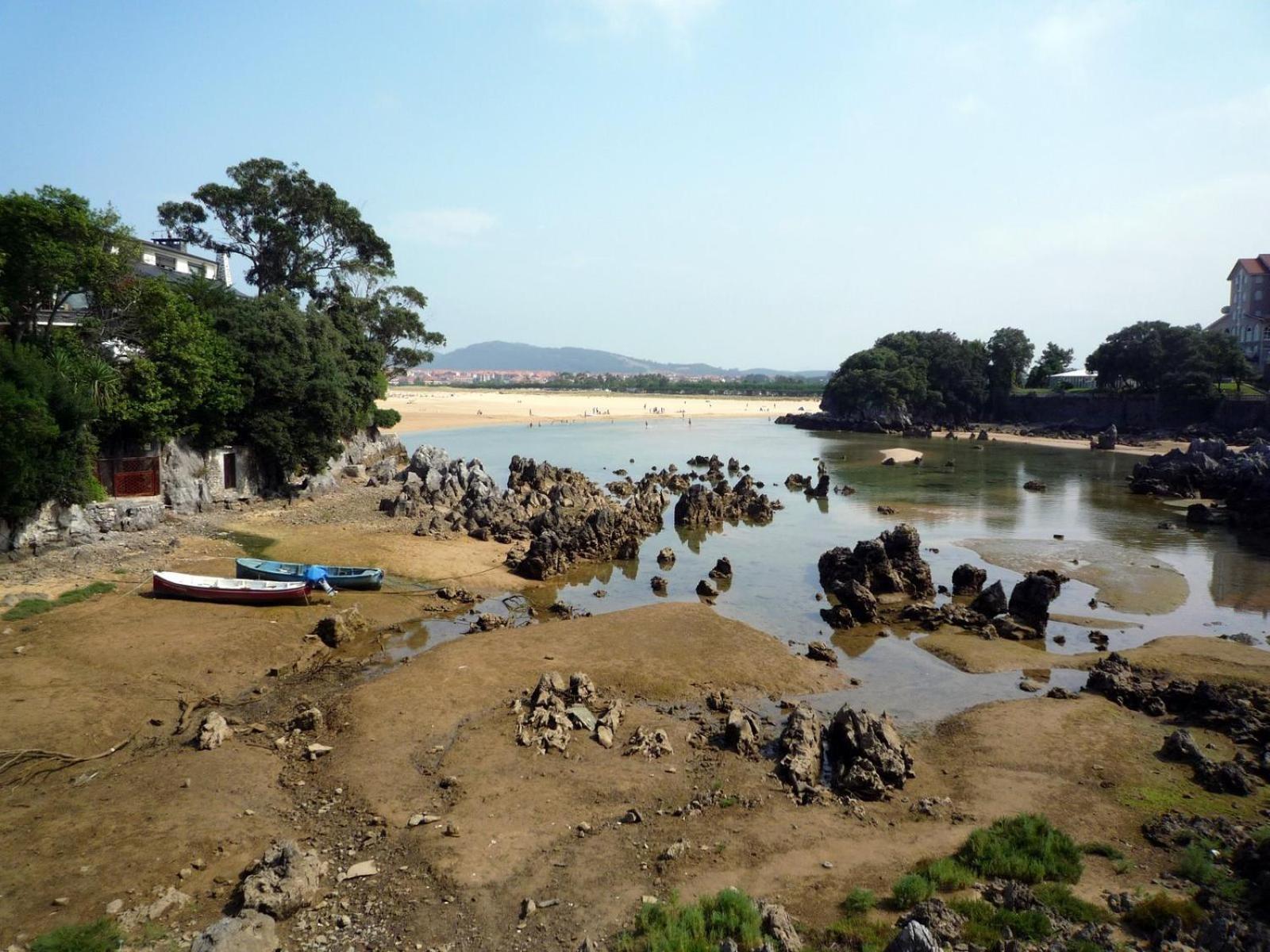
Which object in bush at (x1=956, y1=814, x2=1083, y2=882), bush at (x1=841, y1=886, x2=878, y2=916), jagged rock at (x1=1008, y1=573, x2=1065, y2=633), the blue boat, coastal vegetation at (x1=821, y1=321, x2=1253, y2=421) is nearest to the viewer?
bush at (x1=841, y1=886, x2=878, y2=916)

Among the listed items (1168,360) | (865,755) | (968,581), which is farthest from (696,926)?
(1168,360)

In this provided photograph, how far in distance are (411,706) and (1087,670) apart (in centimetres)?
1822

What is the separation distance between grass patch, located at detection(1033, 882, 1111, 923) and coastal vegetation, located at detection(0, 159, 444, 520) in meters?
28.0

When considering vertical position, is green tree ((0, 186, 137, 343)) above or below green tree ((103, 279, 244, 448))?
above

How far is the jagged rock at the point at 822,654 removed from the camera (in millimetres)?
22016

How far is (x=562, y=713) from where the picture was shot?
1677 centimetres

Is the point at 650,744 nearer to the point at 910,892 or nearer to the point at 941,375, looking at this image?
the point at 910,892

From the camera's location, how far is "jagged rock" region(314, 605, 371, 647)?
2191 cm

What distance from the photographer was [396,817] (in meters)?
13.1

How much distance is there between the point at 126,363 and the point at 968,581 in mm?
33551

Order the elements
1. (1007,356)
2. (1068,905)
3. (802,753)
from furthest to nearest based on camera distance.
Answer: (1007,356), (802,753), (1068,905)

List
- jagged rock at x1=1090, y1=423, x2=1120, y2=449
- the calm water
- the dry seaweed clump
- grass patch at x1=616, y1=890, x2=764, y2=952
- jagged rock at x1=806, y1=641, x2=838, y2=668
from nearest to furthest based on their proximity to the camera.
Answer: grass patch at x1=616, y1=890, x2=764, y2=952 → the dry seaweed clump → jagged rock at x1=806, y1=641, x2=838, y2=668 → the calm water → jagged rock at x1=1090, y1=423, x2=1120, y2=449

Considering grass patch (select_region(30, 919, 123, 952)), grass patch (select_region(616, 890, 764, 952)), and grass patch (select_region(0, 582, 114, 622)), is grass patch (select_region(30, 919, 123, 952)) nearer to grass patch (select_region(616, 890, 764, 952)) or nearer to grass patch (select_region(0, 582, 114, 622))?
grass patch (select_region(616, 890, 764, 952))

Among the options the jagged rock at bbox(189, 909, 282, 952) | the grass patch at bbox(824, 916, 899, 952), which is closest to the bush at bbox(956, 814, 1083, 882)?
the grass patch at bbox(824, 916, 899, 952)
